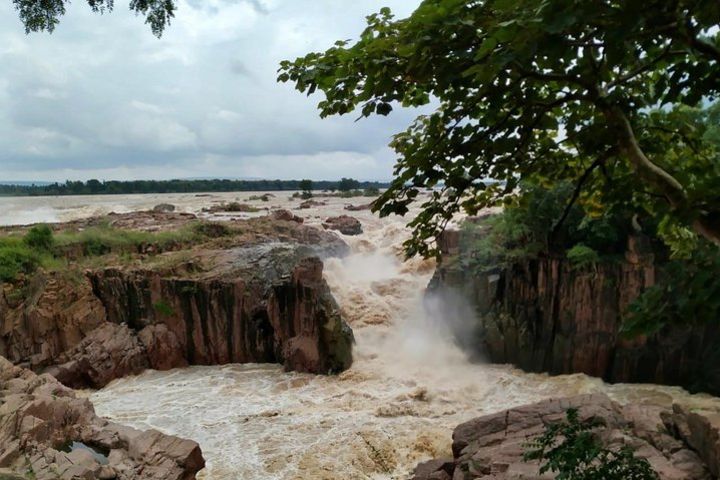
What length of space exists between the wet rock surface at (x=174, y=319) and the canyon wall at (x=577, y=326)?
379 centimetres

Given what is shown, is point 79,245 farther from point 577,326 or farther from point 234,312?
point 577,326

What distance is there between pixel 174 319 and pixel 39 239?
4.85m

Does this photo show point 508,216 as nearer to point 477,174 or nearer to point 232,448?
point 232,448

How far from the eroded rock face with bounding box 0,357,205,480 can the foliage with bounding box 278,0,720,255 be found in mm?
6150

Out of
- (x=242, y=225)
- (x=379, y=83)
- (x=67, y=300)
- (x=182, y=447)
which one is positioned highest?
(x=379, y=83)

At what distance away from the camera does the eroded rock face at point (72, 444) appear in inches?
281

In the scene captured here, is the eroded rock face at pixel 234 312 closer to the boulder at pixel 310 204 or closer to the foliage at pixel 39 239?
the foliage at pixel 39 239

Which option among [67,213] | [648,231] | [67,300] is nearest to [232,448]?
[67,300]

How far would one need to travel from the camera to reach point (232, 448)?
10.2 meters

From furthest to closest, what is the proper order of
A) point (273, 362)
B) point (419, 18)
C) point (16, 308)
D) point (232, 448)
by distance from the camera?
point (273, 362), point (16, 308), point (232, 448), point (419, 18)

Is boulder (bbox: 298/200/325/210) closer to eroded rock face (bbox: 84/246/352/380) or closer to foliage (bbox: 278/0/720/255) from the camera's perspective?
eroded rock face (bbox: 84/246/352/380)

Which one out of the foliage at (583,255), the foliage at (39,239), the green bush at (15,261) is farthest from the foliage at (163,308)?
the foliage at (583,255)

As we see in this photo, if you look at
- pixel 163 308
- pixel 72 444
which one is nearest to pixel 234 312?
pixel 163 308

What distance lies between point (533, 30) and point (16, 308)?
15742 millimetres
